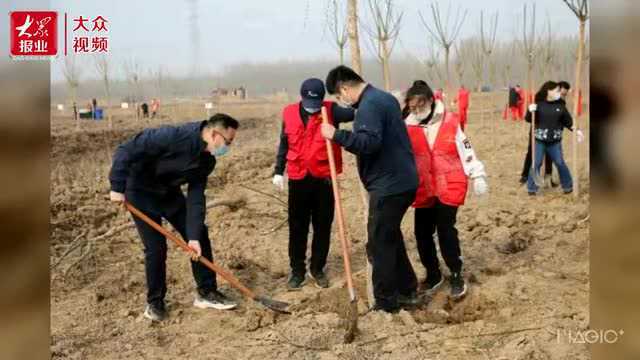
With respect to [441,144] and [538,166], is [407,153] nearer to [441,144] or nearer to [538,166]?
[441,144]

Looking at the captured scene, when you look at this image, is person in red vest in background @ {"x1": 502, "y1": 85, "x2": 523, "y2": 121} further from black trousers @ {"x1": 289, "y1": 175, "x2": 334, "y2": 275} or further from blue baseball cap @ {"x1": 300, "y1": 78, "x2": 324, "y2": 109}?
blue baseball cap @ {"x1": 300, "y1": 78, "x2": 324, "y2": 109}

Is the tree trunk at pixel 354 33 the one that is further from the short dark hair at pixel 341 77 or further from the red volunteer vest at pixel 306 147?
the short dark hair at pixel 341 77

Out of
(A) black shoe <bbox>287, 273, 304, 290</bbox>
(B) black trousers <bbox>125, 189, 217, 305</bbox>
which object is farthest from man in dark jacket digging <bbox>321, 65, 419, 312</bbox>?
(B) black trousers <bbox>125, 189, 217, 305</bbox>

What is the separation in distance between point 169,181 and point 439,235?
5.52ft

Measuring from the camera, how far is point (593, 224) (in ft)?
5.47

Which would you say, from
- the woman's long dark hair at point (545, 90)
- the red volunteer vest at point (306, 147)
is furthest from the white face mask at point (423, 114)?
the woman's long dark hair at point (545, 90)

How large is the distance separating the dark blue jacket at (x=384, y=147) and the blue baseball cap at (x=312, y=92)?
47 cm

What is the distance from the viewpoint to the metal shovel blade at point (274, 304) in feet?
12.5

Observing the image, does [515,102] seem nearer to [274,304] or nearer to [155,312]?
[274,304]

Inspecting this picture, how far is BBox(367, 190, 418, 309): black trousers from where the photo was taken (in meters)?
3.51

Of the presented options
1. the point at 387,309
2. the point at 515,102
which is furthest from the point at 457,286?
the point at 515,102

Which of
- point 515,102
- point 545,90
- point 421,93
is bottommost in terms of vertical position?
point 421,93

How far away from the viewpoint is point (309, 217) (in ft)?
13.9

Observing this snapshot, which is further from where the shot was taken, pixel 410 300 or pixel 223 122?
→ pixel 410 300
